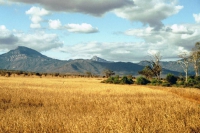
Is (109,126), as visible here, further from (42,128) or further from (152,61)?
(152,61)

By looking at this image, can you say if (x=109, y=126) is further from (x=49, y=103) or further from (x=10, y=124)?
(x=49, y=103)

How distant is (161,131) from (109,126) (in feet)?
6.82

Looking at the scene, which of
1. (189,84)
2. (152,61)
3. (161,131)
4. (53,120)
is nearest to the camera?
(161,131)

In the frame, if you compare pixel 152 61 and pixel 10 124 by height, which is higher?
pixel 152 61

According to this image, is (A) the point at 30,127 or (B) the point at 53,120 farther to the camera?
(B) the point at 53,120

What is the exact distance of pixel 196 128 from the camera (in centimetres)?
1120

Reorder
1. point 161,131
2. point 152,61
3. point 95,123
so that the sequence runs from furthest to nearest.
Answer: point 152,61 → point 95,123 → point 161,131

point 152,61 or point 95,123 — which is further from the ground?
point 152,61

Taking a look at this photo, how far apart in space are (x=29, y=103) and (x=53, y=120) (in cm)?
1072

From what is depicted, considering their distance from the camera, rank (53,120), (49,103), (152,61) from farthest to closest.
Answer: (152,61), (49,103), (53,120)

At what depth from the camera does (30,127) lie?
10609mm

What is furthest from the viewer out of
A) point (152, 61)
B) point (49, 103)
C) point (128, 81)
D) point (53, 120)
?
point (152, 61)

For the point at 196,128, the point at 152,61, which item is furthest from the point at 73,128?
the point at 152,61

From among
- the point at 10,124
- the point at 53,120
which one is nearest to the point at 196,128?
the point at 53,120
